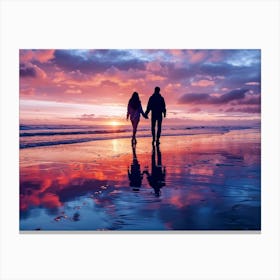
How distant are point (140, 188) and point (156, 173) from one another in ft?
1.41

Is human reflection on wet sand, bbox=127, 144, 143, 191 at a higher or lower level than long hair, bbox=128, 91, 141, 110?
lower

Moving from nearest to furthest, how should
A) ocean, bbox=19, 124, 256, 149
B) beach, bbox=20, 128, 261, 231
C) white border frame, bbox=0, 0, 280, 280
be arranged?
beach, bbox=20, 128, 261, 231
white border frame, bbox=0, 0, 280, 280
ocean, bbox=19, 124, 256, 149

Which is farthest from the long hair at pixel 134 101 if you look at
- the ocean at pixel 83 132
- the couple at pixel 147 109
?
the ocean at pixel 83 132

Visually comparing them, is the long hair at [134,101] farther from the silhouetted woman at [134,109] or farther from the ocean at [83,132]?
the ocean at [83,132]

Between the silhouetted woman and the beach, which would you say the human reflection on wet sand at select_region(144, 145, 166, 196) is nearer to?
the beach

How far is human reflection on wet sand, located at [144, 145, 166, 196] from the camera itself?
548 cm

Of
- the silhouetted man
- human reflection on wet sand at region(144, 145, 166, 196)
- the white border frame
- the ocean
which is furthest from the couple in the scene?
the white border frame

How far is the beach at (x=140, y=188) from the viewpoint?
16.9ft

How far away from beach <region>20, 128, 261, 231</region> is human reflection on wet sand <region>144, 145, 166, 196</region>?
0.04ft

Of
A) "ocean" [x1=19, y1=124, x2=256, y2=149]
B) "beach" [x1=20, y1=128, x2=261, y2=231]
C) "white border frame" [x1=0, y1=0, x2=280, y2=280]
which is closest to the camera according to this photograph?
"beach" [x1=20, y1=128, x2=261, y2=231]

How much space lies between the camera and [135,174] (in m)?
5.71
